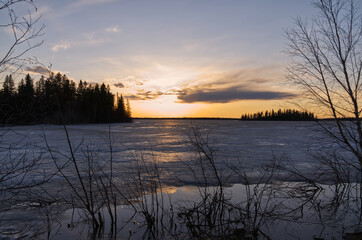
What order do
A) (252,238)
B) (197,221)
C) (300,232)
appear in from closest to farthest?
1. (252,238)
2. (300,232)
3. (197,221)

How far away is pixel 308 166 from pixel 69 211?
29.5 feet

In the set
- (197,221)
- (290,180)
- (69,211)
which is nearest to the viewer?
(197,221)

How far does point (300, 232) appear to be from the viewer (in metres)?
4.49

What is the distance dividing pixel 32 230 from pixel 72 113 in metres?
60.1

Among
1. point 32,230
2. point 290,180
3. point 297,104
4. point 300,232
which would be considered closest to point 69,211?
point 32,230

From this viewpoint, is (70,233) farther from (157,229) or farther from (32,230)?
(157,229)

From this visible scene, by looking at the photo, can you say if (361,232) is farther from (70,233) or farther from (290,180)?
(70,233)

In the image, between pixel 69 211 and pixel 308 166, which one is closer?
pixel 69 211

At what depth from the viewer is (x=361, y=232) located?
14.3 ft

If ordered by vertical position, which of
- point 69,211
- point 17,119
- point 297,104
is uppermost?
point 297,104

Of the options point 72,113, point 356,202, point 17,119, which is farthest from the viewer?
point 72,113

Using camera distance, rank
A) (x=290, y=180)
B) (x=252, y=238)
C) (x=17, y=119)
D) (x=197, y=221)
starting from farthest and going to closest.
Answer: (x=290, y=180) < (x=197, y=221) < (x=252, y=238) < (x=17, y=119)

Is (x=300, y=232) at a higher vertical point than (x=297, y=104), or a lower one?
lower

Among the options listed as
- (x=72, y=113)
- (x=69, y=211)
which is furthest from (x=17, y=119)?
(x=72, y=113)
